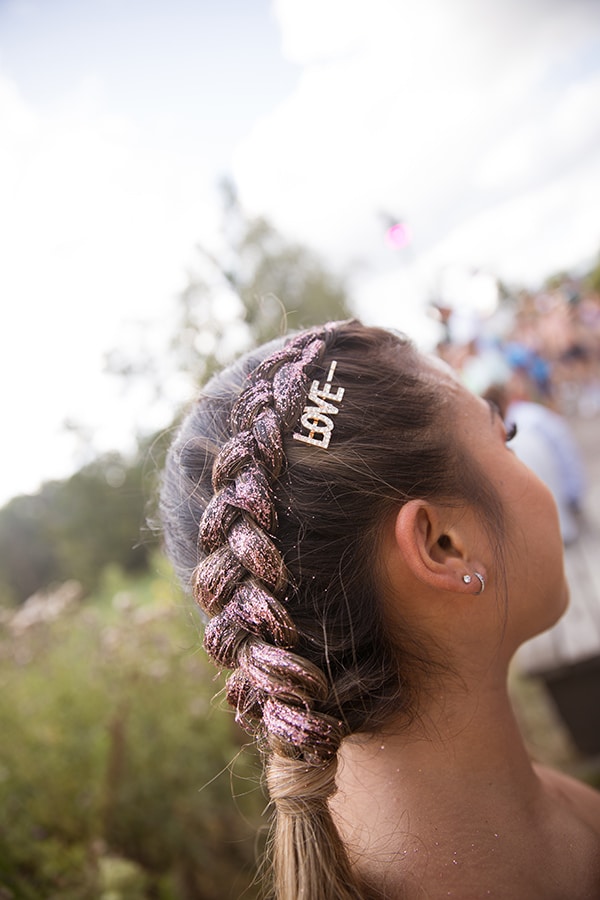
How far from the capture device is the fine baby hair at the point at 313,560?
0.95 meters

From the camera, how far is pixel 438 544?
1107mm

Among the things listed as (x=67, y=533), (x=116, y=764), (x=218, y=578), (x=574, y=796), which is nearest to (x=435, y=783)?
(x=574, y=796)

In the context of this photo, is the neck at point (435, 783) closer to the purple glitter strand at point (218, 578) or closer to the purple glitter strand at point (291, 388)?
the purple glitter strand at point (218, 578)

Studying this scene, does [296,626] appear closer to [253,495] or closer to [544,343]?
[253,495]

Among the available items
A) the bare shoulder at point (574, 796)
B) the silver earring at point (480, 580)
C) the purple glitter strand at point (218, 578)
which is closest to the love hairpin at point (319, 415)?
the purple glitter strand at point (218, 578)

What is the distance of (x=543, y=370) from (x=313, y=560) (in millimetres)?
8305

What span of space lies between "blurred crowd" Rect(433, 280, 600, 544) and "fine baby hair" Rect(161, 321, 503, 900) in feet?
3.83

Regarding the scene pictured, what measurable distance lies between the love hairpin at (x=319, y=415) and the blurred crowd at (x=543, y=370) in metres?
1.24

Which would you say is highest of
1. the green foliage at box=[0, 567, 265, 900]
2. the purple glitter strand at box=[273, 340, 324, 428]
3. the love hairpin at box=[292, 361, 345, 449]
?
the purple glitter strand at box=[273, 340, 324, 428]

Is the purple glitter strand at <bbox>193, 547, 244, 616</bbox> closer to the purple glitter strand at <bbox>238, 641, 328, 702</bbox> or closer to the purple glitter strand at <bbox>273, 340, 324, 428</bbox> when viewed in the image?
the purple glitter strand at <bbox>238, 641, 328, 702</bbox>

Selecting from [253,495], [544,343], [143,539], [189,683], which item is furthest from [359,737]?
[544,343]

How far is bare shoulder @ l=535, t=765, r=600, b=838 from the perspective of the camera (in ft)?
4.20

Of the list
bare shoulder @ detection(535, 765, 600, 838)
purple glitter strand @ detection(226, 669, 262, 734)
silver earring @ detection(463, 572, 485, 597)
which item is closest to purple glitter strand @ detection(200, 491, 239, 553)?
purple glitter strand @ detection(226, 669, 262, 734)

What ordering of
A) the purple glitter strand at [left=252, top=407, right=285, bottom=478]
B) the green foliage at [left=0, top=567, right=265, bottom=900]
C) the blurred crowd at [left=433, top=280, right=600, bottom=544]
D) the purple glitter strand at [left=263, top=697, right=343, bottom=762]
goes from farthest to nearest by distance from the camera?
the blurred crowd at [left=433, top=280, right=600, bottom=544] < the green foliage at [left=0, top=567, right=265, bottom=900] < the purple glitter strand at [left=252, top=407, right=285, bottom=478] < the purple glitter strand at [left=263, top=697, right=343, bottom=762]
